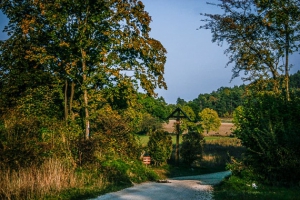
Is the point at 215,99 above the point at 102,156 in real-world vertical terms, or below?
above

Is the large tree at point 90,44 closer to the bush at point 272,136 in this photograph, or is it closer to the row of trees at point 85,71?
the row of trees at point 85,71

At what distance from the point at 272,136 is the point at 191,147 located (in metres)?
19.7

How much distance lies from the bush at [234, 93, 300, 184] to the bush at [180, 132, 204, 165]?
17.4 metres

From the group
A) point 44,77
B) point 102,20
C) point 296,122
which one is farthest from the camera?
point 44,77

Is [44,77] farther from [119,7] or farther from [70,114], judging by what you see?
[119,7]

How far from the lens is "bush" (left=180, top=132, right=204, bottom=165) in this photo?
34.6 metres

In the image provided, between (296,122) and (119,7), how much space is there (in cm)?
1314

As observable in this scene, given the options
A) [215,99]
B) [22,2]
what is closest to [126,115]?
[22,2]

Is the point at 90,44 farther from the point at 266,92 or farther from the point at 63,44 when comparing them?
the point at 266,92

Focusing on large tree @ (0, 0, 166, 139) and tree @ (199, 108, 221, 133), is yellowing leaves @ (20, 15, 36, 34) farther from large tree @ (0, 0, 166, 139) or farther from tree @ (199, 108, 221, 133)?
tree @ (199, 108, 221, 133)

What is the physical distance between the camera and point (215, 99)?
486 feet

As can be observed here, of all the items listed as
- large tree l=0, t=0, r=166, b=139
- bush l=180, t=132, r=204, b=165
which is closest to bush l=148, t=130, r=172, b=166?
bush l=180, t=132, r=204, b=165

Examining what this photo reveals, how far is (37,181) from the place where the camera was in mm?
12969

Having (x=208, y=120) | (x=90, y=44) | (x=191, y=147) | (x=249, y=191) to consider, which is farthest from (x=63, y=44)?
(x=208, y=120)
